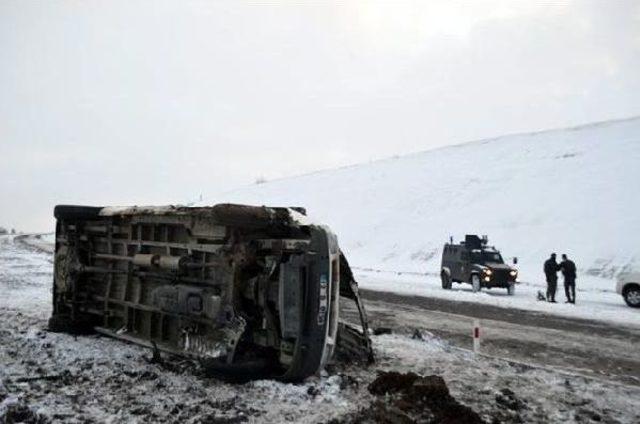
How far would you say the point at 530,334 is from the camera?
1225 centimetres

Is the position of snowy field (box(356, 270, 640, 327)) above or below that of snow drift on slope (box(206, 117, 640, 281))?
below

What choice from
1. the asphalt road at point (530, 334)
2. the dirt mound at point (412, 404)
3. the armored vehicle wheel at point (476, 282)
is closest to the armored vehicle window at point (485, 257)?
the armored vehicle wheel at point (476, 282)

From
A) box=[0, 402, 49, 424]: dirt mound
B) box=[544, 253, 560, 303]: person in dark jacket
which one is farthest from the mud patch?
box=[544, 253, 560, 303]: person in dark jacket

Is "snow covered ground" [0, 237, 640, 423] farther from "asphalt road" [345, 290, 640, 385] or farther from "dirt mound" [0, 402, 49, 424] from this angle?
"asphalt road" [345, 290, 640, 385]

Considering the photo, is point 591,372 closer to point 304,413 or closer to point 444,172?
point 304,413

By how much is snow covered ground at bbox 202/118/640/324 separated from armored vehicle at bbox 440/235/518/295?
0.58 metres

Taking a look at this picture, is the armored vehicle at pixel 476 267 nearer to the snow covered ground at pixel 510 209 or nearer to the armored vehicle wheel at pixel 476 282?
the armored vehicle wheel at pixel 476 282

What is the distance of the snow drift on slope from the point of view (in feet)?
110

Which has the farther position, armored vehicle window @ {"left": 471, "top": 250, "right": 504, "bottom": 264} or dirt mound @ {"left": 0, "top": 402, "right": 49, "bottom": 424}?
armored vehicle window @ {"left": 471, "top": 250, "right": 504, "bottom": 264}

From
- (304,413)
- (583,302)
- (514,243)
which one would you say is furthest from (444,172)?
(304,413)

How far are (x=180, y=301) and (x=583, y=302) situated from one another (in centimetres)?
1773

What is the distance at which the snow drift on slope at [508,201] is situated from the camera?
110 ft

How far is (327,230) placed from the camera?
6.68 m

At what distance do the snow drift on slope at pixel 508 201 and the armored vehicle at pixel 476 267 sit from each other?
22.3 ft
